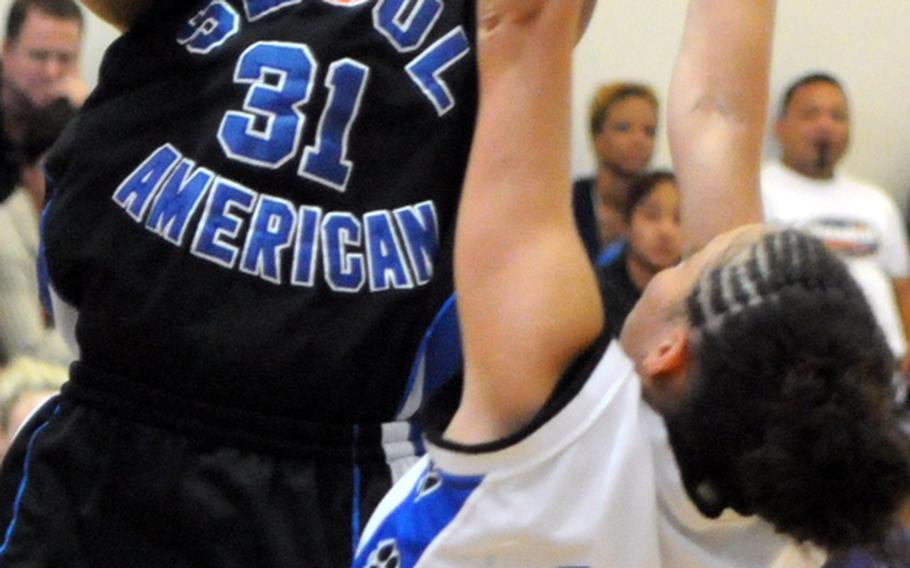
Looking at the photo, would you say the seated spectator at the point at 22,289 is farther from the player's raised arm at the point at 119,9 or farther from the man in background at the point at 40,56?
the player's raised arm at the point at 119,9

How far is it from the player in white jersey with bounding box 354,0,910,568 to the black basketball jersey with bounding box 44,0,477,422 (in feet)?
0.56

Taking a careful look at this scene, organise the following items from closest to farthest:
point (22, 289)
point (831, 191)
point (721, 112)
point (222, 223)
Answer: point (222, 223) < point (721, 112) < point (22, 289) < point (831, 191)

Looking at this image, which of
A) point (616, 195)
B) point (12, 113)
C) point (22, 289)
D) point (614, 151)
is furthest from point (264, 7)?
point (614, 151)

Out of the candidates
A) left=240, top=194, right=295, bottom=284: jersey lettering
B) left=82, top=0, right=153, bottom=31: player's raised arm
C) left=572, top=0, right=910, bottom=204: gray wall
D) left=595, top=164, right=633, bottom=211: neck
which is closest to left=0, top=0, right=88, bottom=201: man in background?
left=595, top=164, right=633, bottom=211: neck

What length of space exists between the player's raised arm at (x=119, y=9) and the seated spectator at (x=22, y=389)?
811 millimetres

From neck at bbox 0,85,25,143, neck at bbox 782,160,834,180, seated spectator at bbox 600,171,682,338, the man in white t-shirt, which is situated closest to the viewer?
neck at bbox 0,85,25,143

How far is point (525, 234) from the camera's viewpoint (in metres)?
0.92

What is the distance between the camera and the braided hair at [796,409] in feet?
3.02

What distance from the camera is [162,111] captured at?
1143mm

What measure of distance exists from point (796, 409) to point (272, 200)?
1.34ft

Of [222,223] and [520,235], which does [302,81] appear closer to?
[222,223]

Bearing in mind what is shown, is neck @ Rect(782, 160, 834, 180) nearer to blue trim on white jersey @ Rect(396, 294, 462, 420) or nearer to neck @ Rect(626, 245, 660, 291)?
neck @ Rect(626, 245, 660, 291)

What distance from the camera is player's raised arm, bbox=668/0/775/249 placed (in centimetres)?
121

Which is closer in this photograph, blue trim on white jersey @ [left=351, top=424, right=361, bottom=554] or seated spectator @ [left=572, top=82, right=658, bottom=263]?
blue trim on white jersey @ [left=351, top=424, right=361, bottom=554]
